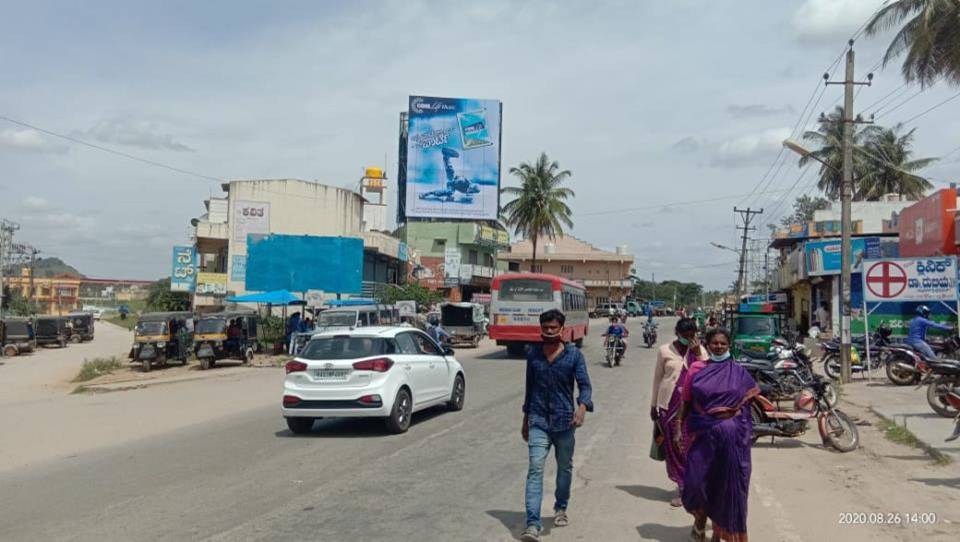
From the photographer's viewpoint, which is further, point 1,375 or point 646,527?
point 1,375

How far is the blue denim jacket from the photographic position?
647cm

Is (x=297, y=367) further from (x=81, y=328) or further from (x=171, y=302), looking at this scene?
(x=171, y=302)

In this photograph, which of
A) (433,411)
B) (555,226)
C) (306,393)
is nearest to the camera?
(306,393)

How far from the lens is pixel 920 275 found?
1812 cm

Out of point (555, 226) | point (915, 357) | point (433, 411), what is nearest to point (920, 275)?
point (915, 357)

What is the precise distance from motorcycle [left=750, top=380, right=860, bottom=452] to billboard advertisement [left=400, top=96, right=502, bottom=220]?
42023mm

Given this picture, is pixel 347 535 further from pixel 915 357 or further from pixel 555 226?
pixel 555 226

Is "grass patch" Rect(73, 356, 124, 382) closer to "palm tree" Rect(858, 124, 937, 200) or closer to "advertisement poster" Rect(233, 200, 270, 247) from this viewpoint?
"advertisement poster" Rect(233, 200, 270, 247)

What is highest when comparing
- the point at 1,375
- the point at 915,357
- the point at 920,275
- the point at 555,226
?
the point at 555,226

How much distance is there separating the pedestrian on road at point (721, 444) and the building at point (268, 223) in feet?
159

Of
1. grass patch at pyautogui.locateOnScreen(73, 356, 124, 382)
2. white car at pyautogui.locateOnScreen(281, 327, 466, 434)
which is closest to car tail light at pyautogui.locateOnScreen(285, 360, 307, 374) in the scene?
white car at pyautogui.locateOnScreen(281, 327, 466, 434)

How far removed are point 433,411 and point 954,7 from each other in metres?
16.1

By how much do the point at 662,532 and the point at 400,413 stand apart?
19.3 ft

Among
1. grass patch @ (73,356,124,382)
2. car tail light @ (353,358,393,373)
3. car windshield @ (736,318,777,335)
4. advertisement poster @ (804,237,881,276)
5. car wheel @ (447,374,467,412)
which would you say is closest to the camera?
car tail light @ (353,358,393,373)
